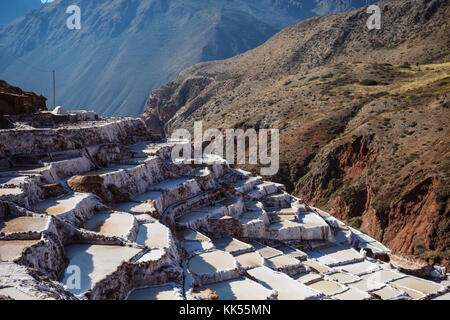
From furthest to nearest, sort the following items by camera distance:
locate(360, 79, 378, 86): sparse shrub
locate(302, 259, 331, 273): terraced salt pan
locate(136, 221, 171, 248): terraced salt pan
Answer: locate(360, 79, 378, 86): sparse shrub
locate(302, 259, 331, 273): terraced salt pan
locate(136, 221, 171, 248): terraced salt pan

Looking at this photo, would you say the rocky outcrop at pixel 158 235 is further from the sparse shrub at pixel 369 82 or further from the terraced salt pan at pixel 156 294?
the sparse shrub at pixel 369 82

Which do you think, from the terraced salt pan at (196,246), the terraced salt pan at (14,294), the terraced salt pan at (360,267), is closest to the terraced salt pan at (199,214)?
the terraced salt pan at (196,246)

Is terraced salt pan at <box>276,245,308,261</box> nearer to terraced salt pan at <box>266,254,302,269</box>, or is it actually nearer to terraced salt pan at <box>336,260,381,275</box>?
terraced salt pan at <box>266,254,302,269</box>

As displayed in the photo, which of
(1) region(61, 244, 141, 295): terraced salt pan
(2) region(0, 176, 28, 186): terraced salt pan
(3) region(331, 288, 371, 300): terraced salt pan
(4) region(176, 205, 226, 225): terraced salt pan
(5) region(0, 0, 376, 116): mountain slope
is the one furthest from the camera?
(5) region(0, 0, 376, 116): mountain slope

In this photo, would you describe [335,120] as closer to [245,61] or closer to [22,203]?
[22,203]

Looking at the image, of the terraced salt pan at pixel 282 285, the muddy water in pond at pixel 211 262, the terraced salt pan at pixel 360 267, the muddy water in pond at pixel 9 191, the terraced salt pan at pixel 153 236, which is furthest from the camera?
the terraced salt pan at pixel 360 267

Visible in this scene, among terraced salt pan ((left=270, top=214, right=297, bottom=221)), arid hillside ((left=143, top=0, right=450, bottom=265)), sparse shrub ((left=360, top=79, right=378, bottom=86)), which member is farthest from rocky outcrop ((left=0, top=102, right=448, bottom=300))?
sparse shrub ((left=360, top=79, right=378, bottom=86))

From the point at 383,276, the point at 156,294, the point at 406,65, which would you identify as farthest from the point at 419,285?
the point at 406,65
